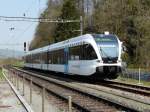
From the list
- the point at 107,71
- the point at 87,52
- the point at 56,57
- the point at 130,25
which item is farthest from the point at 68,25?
the point at 107,71

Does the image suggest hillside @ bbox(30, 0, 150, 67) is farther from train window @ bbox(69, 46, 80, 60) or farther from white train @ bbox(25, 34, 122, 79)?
white train @ bbox(25, 34, 122, 79)

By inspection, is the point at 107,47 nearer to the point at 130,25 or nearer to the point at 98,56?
the point at 98,56

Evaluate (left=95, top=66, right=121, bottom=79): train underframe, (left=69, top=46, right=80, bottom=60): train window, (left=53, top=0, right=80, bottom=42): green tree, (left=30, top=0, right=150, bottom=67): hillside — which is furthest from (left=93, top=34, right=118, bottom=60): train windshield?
(left=53, top=0, right=80, bottom=42): green tree

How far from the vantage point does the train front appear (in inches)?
1296

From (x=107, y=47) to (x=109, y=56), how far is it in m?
0.67

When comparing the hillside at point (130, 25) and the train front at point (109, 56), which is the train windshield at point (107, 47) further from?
the hillside at point (130, 25)

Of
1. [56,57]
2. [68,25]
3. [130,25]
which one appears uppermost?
[68,25]

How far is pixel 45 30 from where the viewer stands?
5172 inches

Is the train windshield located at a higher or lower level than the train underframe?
higher

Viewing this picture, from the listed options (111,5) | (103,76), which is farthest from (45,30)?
(103,76)

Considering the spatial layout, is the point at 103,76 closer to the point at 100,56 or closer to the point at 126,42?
the point at 100,56

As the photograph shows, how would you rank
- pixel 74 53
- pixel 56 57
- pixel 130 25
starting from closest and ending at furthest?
pixel 74 53 < pixel 56 57 < pixel 130 25

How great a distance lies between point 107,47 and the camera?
33.6 m

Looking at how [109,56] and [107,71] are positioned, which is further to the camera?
[109,56]
